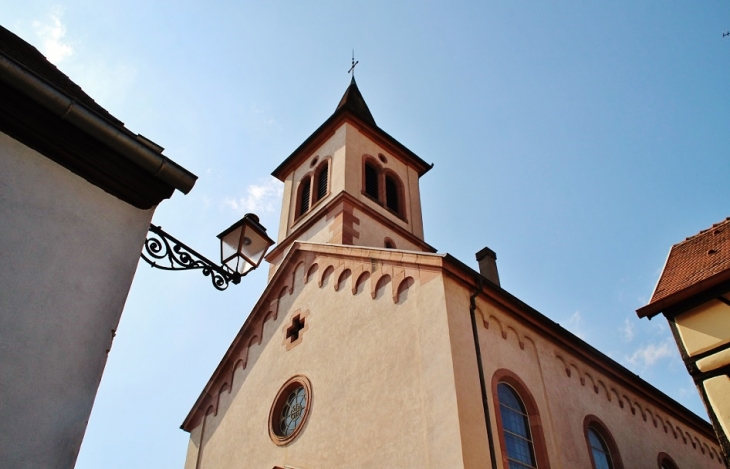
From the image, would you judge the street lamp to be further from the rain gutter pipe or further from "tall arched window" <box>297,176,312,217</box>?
"tall arched window" <box>297,176,312,217</box>

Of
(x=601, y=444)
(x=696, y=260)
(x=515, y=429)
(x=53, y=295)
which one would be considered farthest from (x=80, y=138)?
(x=601, y=444)

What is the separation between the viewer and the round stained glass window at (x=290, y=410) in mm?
12633

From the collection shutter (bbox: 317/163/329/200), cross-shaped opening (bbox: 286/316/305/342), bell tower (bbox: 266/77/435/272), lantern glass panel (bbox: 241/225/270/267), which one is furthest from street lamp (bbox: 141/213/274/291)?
shutter (bbox: 317/163/329/200)

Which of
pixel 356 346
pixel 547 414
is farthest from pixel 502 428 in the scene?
pixel 356 346

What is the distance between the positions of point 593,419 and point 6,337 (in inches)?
471

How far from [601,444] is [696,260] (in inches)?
204

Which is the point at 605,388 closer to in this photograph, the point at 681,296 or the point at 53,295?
the point at 681,296

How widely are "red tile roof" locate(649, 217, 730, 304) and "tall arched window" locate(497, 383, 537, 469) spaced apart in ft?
10.5

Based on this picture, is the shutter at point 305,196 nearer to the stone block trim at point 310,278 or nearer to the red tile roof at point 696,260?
the stone block trim at point 310,278

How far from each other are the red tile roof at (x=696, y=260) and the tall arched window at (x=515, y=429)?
319 centimetres

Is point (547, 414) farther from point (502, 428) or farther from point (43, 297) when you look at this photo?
point (43, 297)

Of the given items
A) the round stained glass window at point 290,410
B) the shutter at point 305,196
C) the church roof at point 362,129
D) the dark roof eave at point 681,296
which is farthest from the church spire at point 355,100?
the dark roof eave at point 681,296

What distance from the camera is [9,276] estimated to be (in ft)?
16.7

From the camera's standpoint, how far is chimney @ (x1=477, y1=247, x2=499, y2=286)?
1592cm
